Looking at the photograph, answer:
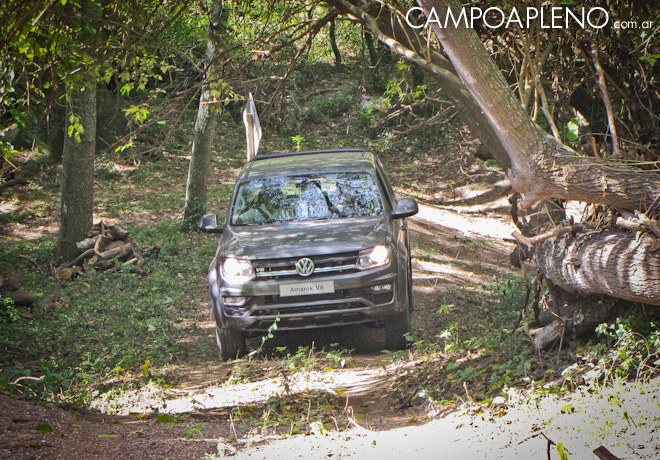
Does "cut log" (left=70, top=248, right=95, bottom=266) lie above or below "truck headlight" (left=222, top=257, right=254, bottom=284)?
below

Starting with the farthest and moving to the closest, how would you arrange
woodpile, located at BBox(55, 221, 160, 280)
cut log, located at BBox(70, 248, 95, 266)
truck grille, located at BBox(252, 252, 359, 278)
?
cut log, located at BBox(70, 248, 95, 266)
woodpile, located at BBox(55, 221, 160, 280)
truck grille, located at BBox(252, 252, 359, 278)

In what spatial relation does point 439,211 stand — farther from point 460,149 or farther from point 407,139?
point 407,139

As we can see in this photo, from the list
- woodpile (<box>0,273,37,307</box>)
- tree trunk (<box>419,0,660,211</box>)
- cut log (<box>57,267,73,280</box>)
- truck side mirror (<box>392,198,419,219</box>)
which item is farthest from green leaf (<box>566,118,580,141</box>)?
cut log (<box>57,267,73,280</box>)

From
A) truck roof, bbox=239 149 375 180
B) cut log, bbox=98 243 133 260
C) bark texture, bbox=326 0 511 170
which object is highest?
bark texture, bbox=326 0 511 170

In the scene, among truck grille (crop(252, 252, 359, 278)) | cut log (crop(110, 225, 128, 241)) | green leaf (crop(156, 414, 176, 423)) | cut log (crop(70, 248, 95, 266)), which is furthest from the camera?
cut log (crop(110, 225, 128, 241))

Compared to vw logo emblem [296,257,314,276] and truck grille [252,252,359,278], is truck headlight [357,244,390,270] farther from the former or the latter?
vw logo emblem [296,257,314,276]

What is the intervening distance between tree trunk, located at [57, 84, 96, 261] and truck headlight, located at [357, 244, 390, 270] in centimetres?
664

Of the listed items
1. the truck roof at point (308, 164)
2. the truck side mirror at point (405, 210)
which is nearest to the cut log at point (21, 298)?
the truck roof at point (308, 164)

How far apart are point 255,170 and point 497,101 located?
3532mm

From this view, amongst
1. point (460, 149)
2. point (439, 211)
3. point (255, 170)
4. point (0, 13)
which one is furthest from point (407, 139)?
point (0, 13)

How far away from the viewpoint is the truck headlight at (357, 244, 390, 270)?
6535 millimetres

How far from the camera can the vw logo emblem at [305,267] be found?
647 centimetres

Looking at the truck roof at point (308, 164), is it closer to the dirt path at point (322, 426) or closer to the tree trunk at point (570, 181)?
the dirt path at point (322, 426)

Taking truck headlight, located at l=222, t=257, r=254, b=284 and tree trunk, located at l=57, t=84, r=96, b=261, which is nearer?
truck headlight, located at l=222, t=257, r=254, b=284
